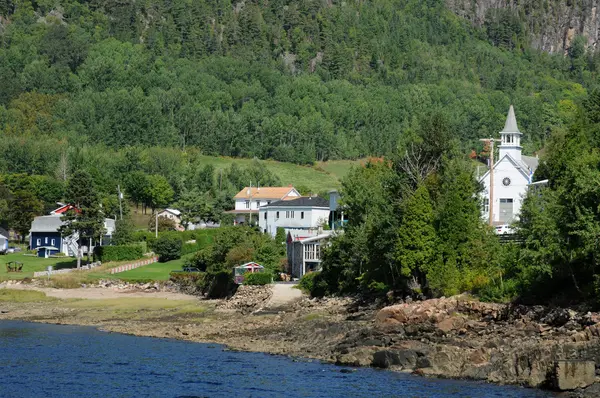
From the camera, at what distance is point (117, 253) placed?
10462cm

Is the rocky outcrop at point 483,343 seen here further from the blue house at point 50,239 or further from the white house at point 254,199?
the white house at point 254,199

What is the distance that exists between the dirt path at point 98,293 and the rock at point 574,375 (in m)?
45.5

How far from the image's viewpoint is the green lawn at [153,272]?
9356cm

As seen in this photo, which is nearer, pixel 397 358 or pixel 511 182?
pixel 397 358

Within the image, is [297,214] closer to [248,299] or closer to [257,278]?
[257,278]

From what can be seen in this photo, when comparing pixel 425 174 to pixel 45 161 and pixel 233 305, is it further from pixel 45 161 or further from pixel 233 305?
pixel 45 161

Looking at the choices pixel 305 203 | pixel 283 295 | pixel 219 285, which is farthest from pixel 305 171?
pixel 283 295

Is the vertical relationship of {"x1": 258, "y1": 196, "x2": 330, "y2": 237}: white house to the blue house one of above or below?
above

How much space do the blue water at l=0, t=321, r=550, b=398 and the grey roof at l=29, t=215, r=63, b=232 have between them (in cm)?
5427

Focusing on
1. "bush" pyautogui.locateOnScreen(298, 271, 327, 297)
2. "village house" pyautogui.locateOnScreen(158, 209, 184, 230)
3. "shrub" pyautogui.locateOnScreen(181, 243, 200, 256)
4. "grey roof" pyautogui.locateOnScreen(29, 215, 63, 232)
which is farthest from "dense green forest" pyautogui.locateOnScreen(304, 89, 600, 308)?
"village house" pyautogui.locateOnScreen(158, 209, 184, 230)

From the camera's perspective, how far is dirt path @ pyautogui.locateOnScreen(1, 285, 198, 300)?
84.4m

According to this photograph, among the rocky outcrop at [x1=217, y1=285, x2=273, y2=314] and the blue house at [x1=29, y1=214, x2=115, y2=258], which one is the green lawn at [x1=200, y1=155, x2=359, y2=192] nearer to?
the blue house at [x1=29, y1=214, x2=115, y2=258]

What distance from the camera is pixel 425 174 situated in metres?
71.9

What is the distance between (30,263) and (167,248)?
486 inches
